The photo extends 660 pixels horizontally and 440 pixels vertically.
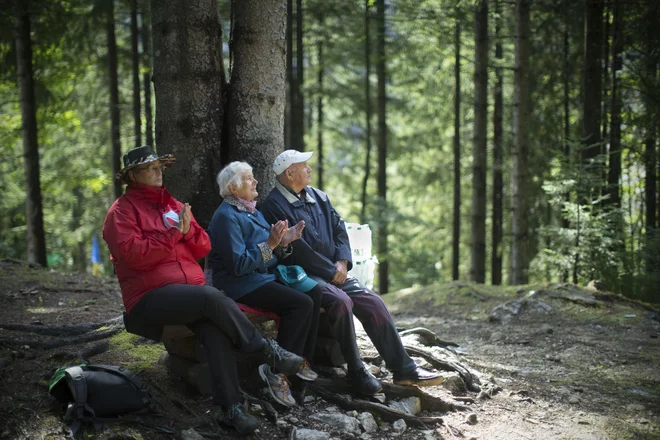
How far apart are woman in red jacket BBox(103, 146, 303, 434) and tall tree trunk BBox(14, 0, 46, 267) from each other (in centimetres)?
872

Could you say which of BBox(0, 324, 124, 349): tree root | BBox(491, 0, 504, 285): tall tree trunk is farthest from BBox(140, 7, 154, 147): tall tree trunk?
BBox(0, 324, 124, 349): tree root

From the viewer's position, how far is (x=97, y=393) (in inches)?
149

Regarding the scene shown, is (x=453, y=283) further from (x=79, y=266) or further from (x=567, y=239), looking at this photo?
(x=79, y=266)

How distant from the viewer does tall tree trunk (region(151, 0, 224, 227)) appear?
519cm

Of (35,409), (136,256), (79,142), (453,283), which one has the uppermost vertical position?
(79,142)

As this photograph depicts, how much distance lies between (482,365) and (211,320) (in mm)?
3452

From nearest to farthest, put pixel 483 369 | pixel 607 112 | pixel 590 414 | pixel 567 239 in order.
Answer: pixel 590 414, pixel 483 369, pixel 567 239, pixel 607 112

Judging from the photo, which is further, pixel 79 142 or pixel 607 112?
pixel 79 142

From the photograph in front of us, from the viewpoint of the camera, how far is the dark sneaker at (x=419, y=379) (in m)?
4.80

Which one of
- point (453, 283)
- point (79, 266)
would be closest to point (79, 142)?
point (79, 266)

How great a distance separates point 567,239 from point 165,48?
25.3 feet

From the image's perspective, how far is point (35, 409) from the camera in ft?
12.4

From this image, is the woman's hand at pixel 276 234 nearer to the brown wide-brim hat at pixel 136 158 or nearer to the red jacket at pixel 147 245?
the red jacket at pixel 147 245

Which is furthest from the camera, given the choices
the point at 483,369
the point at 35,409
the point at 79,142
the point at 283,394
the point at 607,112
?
the point at 79,142
